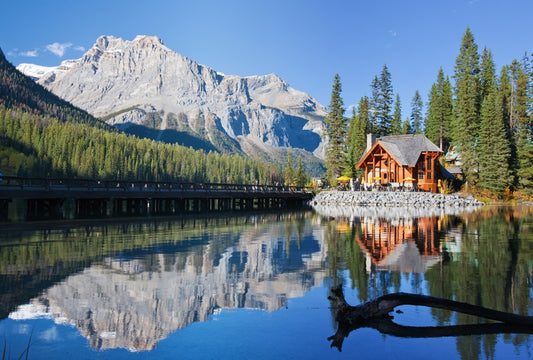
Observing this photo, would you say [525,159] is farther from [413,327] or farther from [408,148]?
[413,327]

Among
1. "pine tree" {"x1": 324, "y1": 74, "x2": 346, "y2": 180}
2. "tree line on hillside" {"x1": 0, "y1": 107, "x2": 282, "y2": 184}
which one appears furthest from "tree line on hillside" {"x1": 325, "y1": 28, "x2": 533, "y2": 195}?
"tree line on hillside" {"x1": 0, "y1": 107, "x2": 282, "y2": 184}

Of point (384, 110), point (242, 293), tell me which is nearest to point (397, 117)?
point (384, 110)

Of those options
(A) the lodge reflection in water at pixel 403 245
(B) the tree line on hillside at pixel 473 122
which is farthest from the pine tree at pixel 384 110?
(A) the lodge reflection in water at pixel 403 245

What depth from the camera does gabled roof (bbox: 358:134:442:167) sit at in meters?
53.2

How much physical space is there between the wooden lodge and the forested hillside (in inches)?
2629

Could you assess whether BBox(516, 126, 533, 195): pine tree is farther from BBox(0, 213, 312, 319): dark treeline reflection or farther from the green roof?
BBox(0, 213, 312, 319): dark treeline reflection

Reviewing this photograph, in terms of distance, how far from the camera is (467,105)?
194 feet

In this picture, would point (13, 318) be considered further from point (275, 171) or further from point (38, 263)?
point (275, 171)

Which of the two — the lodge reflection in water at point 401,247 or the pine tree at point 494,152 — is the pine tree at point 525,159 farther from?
the lodge reflection in water at point 401,247

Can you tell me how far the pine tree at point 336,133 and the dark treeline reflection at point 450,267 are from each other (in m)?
42.1

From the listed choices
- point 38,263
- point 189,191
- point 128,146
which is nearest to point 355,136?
point 189,191

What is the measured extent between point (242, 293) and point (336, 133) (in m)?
57.6

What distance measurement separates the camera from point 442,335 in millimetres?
7078

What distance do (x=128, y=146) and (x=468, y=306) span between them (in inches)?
4925
